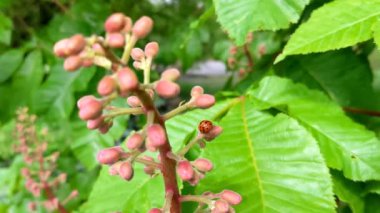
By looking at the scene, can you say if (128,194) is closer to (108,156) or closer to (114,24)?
(108,156)

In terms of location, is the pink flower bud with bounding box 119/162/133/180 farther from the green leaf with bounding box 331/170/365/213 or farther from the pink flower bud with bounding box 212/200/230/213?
the green leaf with bounding box 331/170/365/213

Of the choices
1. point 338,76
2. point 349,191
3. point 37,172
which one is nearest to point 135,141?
point 349,191

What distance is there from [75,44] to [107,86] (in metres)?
0.06

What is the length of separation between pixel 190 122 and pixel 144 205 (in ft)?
0.66

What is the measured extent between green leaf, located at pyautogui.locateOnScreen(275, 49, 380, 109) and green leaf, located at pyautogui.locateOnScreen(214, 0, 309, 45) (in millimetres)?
370

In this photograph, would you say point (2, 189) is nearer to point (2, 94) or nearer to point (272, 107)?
point (2, 94)

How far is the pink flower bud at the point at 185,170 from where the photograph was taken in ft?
2.09

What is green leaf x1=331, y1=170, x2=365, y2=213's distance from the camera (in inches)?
38.9

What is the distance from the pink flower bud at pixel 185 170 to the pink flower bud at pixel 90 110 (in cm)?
14

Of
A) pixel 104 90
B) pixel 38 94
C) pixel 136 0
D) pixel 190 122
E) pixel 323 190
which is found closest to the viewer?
pixel 104 90

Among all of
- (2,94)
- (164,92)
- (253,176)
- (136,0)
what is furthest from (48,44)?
(164,92)

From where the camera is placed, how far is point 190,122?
103 centimetres

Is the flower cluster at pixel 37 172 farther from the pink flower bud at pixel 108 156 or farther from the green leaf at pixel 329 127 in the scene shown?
the pink flower bud at pixel 108 156

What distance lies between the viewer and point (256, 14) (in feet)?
3.10
